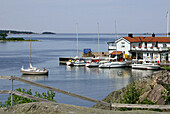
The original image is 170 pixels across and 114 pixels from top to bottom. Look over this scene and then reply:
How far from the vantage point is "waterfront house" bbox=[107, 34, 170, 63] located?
242ft

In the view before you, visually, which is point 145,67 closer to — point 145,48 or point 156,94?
point 145,48

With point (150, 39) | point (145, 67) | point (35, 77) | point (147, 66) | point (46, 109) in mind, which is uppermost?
point (150, 39)

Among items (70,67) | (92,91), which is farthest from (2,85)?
(70,67)

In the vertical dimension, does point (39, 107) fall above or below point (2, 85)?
above

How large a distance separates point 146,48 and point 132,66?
22.8ft

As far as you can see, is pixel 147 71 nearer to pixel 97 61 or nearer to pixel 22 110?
pixel 97 61

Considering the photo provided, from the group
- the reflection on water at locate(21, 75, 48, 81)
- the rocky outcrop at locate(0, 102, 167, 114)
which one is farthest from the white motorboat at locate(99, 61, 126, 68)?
the rocky outcrop at locate(0, 102, 167, 114)

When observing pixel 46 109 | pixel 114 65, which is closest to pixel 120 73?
pixel 114 65

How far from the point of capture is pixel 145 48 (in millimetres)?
76125

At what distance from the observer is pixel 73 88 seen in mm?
47094

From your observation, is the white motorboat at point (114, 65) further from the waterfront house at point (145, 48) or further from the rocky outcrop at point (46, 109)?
the rocky outcrop at point (46, 109)

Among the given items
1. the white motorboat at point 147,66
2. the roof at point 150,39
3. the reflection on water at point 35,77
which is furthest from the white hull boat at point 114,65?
the reflection on water at point 35,77

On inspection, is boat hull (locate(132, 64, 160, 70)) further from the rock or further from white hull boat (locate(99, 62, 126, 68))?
the rock

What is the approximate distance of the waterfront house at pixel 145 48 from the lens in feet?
242
